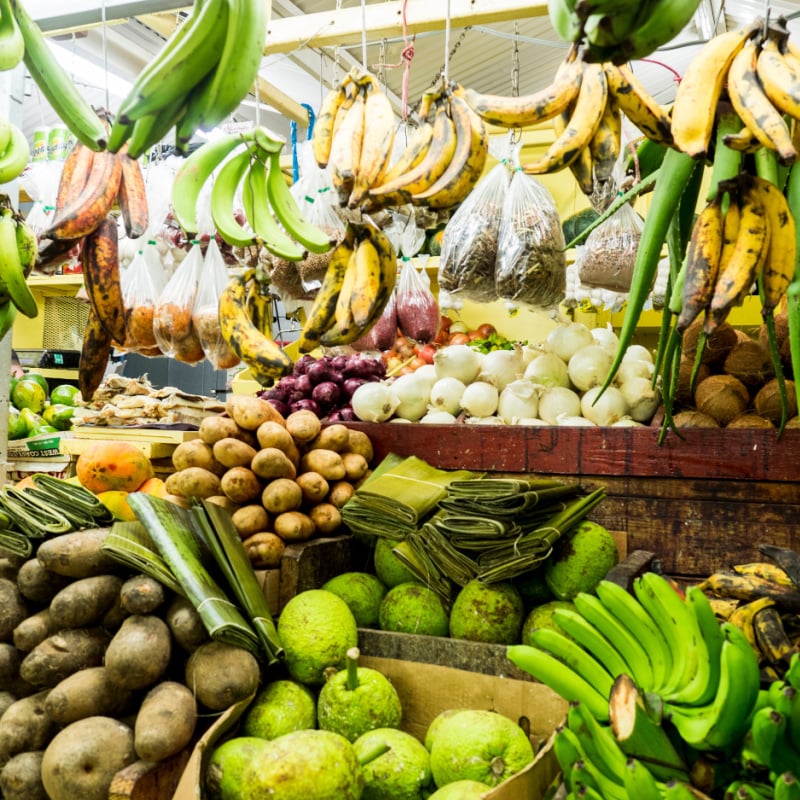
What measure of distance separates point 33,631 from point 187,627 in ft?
1.15

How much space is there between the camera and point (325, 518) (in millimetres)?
2225

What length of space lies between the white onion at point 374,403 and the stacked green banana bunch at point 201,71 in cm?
130

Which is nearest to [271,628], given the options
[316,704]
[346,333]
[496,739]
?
[316,704]

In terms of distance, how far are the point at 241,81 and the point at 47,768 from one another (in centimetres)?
138

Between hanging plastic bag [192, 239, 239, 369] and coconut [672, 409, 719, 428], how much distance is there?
135cm

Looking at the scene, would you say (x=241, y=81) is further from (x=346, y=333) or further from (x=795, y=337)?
(x=795, y=337)

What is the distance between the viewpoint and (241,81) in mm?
1429

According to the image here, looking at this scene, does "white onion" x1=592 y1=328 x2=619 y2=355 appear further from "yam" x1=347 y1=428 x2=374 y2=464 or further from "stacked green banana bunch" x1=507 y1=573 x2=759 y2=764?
"stacked green banana bunch" x1=507 y1=573 x2=759 y2=764

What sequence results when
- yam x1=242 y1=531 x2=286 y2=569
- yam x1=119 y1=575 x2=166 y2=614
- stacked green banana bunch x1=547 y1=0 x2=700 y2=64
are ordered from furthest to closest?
yam x1=242 y1=531 x2=286 y2=569
yam x1=119 y1=575 x2=166 y2=614
stacked green banana bunch x1=547 y1=0 x2=700 y2=64

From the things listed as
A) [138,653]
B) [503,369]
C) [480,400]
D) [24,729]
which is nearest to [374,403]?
[480,400]

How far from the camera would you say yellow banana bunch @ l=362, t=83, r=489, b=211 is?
1.67 meters

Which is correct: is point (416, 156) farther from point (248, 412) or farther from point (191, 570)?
point (191, 570)

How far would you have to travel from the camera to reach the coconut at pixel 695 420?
2.12 metres

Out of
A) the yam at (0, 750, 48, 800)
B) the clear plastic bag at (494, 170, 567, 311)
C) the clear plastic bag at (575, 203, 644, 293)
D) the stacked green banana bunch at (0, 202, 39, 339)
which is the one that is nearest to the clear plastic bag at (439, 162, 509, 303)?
the clear plastic bag at (494, 170, 567, 311)
